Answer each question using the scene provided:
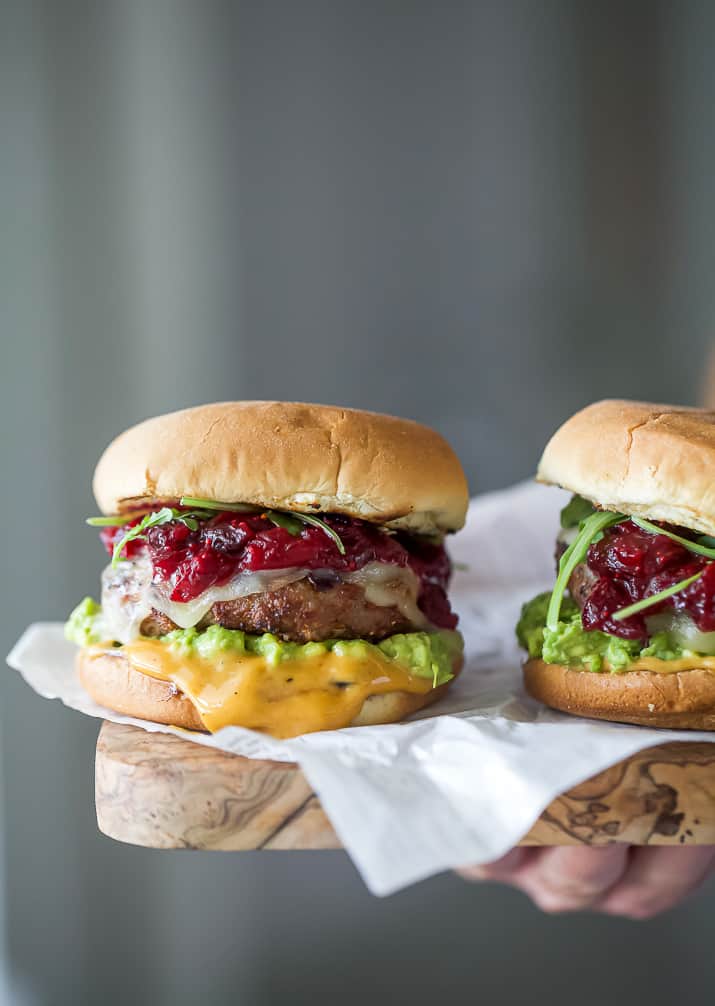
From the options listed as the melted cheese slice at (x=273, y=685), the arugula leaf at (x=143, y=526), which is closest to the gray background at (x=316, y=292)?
the arugula leaf at (x=143, y=526)

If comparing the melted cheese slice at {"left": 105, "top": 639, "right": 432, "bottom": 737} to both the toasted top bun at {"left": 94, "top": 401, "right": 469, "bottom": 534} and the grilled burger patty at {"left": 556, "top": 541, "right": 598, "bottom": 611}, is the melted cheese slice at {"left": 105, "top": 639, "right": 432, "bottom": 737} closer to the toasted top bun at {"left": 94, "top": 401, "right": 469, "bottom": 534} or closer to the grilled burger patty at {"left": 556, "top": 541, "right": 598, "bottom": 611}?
the toasted top bun at {"left": 94, "top": 401, "right": 469, "bottom": 534}

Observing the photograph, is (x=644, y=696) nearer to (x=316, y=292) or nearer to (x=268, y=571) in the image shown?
(x=268, y=571)

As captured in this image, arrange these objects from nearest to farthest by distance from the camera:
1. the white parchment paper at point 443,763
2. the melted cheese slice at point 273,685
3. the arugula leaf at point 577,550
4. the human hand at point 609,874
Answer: the white parchment paper at point 443,763 → the melted cheese slice at point 273,685 → the arugula leaf at point 577,550 → the human hand at point 609,874

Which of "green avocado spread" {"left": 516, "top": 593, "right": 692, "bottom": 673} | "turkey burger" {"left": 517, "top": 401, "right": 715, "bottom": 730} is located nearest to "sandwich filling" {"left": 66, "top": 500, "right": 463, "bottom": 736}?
"green avocado spread" {"left": 516, "top": 593, "right": 692, "bottom": 673}

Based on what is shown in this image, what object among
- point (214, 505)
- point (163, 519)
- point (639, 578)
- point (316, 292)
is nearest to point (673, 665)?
point (639, 578)

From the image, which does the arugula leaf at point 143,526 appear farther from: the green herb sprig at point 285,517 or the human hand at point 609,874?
the human hand at point 609,874
